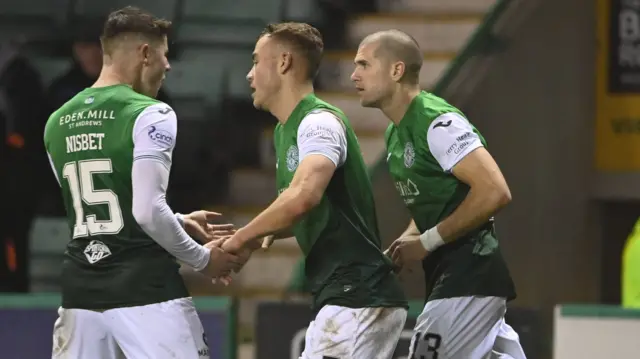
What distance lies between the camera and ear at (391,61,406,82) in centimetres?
498

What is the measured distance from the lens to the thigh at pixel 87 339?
4.64 meters

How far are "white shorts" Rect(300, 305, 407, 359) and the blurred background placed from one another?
2.38m

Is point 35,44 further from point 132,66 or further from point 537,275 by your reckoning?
point 132,66

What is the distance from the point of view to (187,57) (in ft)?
31.3

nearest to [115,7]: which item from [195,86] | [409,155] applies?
[195,86]

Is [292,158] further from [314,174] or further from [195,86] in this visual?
[195,86]

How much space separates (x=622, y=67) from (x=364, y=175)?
4790 millimetres

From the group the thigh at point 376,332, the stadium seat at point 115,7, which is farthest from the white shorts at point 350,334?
the stadium seat at point 115,7

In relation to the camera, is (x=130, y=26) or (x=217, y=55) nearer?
(x=130, y=26)

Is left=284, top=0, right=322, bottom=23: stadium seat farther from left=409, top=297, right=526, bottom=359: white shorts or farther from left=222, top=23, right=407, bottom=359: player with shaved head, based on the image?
left=409, top=297, right=526, bottom=359: white shorts

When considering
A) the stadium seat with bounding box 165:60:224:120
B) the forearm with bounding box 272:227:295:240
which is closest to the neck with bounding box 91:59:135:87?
the forearm with bounding box 272:227:295:240

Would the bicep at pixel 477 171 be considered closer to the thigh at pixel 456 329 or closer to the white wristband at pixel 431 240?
the white wristband at pixel 431 240

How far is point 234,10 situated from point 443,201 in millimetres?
5093

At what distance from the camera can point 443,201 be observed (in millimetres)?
4934
